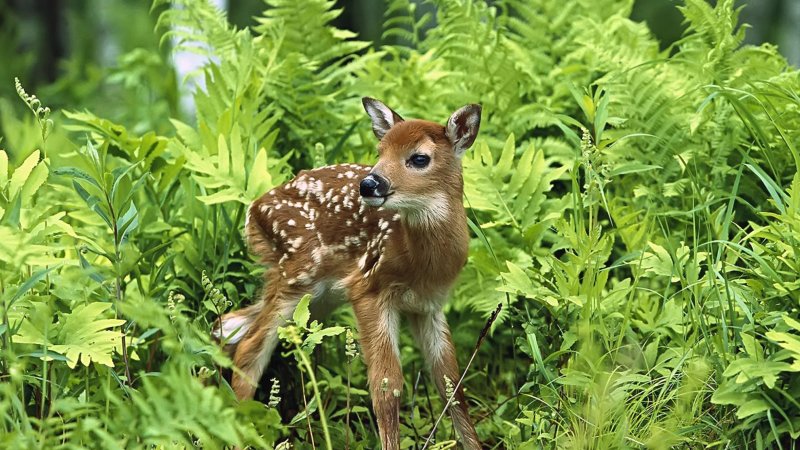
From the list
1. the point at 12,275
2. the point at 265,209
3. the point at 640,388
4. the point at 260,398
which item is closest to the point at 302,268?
the point at 265,209

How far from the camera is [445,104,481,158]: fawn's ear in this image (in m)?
4.67

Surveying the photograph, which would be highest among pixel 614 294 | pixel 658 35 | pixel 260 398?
pixel 614 294

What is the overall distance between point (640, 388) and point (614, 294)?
51cm

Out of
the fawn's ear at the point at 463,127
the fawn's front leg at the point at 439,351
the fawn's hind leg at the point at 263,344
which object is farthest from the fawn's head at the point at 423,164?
the fawn's hind leg at the point at 263,344

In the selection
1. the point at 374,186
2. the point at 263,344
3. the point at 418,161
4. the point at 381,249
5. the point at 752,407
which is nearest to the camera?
the point at 752,407

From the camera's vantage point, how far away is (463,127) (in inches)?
186

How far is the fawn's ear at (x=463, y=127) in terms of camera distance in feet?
15.3

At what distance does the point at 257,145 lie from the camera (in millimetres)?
5898

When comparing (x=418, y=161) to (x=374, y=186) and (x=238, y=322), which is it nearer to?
(x=374, y=186)

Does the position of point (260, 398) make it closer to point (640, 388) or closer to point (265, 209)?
point (265, 209)

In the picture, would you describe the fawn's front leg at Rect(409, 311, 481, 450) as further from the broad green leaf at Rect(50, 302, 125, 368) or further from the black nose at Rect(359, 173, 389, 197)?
the broad green leaf at Rect(50, 302, 125, 368)

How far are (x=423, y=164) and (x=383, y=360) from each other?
2.60 ft

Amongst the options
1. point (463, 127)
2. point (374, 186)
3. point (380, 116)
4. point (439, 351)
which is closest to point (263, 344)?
point (439, 351)

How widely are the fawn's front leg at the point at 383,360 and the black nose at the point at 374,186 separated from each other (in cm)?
51
